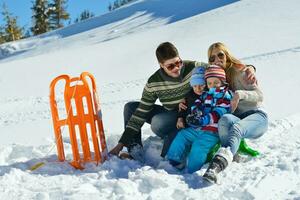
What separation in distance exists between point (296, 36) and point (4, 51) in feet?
93.4

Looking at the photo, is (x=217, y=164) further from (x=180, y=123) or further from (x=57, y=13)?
(x=57, y=13)

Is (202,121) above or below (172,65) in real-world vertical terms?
below

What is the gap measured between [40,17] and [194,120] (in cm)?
4564

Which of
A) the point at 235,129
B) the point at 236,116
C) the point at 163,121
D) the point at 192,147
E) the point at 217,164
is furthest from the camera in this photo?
the point at 163,121

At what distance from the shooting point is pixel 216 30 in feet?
66.7

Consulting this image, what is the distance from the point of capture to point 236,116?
4.11 metres

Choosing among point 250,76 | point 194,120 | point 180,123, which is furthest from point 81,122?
point 250,76

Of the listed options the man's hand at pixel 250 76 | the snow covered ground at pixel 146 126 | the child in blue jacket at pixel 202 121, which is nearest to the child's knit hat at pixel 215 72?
the child in blue jacket at pixel 202 121

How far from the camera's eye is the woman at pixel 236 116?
11.4ft

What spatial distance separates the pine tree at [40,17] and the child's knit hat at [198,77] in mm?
44206

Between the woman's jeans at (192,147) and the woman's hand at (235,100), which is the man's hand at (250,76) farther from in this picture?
the woman's jeans at (192,147)

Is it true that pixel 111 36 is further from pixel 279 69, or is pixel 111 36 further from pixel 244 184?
pixel 244 184

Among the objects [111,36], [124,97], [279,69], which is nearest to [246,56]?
[279,69]

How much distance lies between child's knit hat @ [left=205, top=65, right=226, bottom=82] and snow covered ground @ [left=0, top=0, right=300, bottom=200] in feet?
2.55
